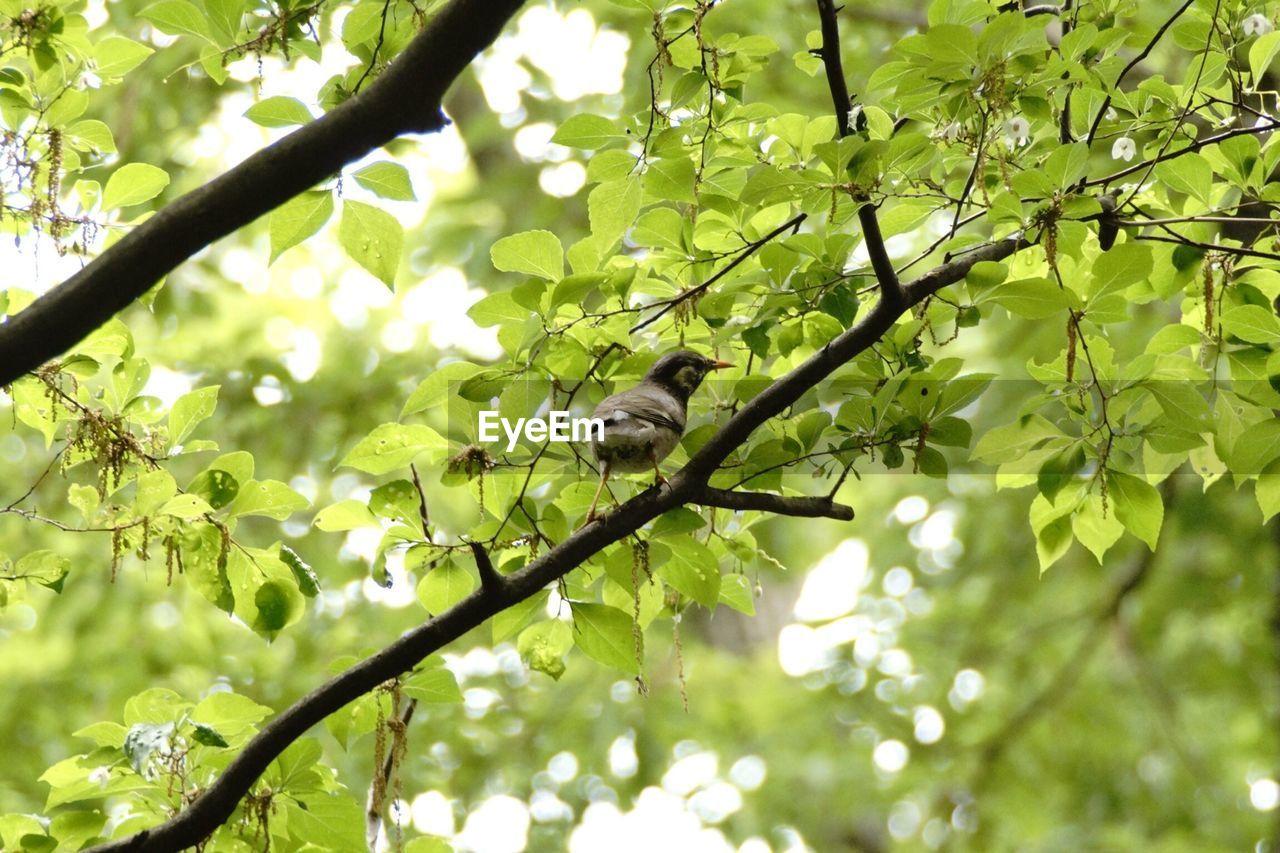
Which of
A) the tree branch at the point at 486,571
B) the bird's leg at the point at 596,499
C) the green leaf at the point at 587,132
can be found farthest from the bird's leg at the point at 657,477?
the green leaf at the point at 587,132

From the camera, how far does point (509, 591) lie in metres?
2.46

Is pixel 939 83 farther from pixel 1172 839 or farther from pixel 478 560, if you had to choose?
pixel 1172 839

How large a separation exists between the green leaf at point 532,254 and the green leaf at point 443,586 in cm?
73

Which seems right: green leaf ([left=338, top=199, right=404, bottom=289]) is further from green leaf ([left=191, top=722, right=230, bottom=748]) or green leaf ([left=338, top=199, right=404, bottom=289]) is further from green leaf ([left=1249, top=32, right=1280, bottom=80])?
green leaf ([left=1249, top=32, right=1280, bottom=80])

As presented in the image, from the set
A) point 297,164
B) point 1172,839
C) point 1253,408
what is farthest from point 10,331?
point 1172,839

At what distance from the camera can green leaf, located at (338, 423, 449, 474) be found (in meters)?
2.63

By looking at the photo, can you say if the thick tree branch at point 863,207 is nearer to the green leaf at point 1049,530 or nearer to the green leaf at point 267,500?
the green leaf at point 1049,530

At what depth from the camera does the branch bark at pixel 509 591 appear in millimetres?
2461

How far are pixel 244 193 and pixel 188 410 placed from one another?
3.56 ft

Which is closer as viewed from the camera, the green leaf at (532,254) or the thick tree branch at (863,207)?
the thick tree branch at (863,207)

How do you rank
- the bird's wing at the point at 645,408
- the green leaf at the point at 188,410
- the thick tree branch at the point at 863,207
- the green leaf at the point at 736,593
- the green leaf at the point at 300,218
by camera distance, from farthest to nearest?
the bird's wing at the point at 645,408 < the green leaf at the point at 736,593 < the green leaf at the point at 188,410 < the green leaf at the point at 300,218 < the thick tree branch at the point at 863,207

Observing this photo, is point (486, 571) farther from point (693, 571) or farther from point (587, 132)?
point (587, 132)

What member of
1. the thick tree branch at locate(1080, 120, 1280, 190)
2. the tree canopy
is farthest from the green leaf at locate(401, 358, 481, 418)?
the thick tree branch at locate(1080, 120, 1280, 190)

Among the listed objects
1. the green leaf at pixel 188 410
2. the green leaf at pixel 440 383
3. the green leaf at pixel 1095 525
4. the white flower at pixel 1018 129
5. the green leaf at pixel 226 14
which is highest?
the green leaf at pixel 226 14
